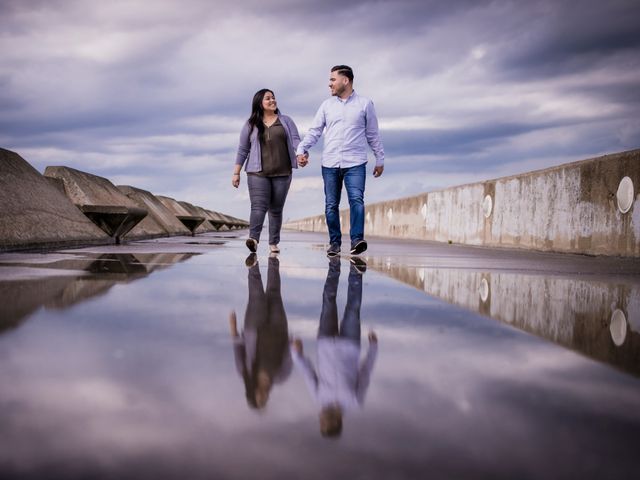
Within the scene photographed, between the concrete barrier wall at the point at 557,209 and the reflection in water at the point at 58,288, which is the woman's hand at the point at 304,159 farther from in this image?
the concrete barrier wall at the point at 557,209

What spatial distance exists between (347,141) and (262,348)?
215 inches

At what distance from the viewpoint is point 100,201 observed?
1175 cm

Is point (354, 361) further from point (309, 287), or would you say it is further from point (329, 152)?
point (329, 152)

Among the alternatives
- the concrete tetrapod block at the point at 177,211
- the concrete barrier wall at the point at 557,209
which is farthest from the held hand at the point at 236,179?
the concrete tetrapod block at the point at 177,211

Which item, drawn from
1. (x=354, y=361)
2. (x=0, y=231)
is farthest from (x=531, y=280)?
(x=0, y=231)

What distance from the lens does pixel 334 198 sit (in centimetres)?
725

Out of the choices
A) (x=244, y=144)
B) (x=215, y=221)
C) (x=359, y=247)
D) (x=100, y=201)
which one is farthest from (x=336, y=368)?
(x=215, y=221)

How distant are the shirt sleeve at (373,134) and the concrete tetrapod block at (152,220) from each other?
6670mm

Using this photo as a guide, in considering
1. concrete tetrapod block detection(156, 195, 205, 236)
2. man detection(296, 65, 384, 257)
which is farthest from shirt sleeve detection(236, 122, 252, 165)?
concrete tetrapod block detection(156, 195, 205, 236)

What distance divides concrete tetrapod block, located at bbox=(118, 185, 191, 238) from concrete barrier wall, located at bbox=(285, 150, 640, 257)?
7.15 m

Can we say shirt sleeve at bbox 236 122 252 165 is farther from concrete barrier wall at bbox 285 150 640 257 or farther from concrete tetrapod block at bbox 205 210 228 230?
concrete tetrapod block at bbox 205 210 228 230

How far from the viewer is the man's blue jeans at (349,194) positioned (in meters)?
7.00

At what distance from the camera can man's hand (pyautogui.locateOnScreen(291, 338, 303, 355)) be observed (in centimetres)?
162

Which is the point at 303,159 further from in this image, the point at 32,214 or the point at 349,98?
the point at 32,214
